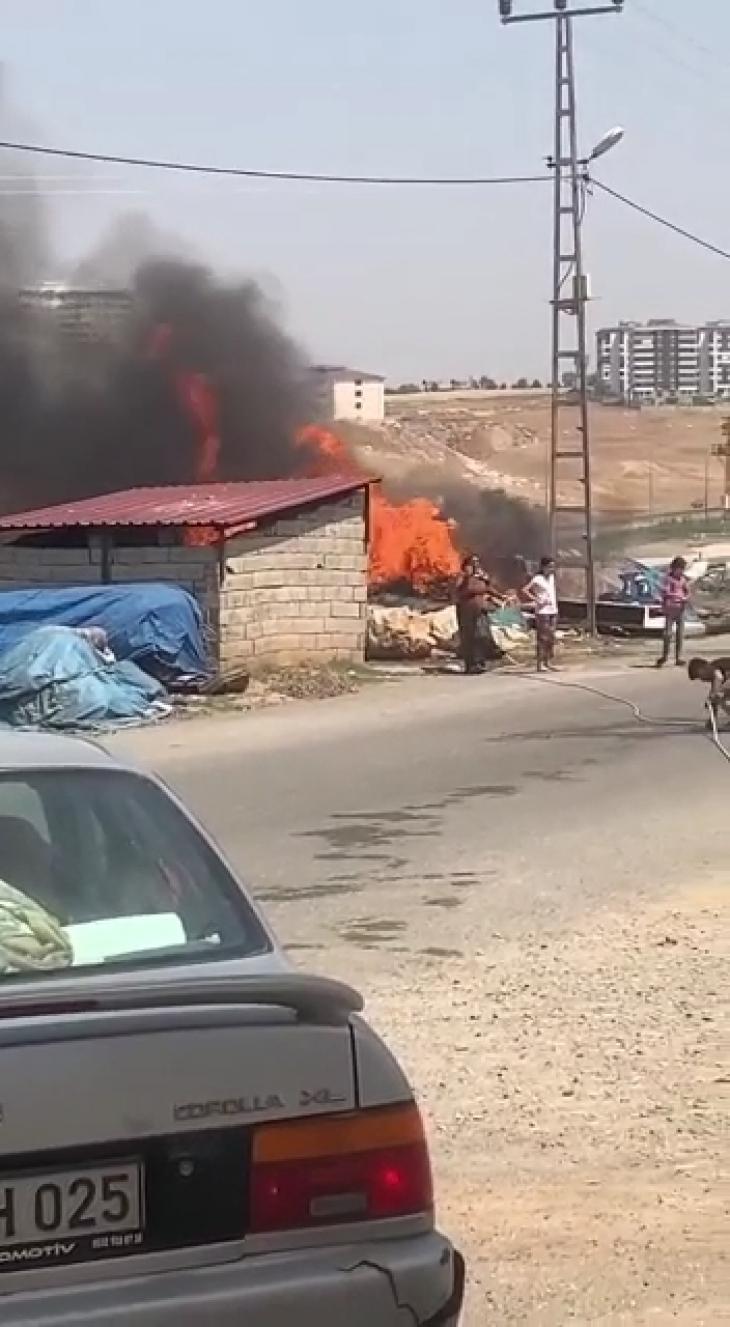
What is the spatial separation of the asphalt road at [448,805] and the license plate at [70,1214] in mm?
5869

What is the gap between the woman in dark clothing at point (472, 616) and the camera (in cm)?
2731

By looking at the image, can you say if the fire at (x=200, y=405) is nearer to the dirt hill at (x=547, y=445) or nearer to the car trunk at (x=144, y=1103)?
the dirt hill at (x=547, y=445)

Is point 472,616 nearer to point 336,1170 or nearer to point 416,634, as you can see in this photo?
point 416,634

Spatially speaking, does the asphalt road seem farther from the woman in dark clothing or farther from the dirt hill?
the dirt hill

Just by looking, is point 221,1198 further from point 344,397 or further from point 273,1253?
point 344,397

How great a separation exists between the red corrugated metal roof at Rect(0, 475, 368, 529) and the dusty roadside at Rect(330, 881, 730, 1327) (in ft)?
52.1

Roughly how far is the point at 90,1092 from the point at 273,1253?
0.40m

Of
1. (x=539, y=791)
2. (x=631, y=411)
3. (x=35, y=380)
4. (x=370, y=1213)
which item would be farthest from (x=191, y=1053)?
(x=631, y=411)

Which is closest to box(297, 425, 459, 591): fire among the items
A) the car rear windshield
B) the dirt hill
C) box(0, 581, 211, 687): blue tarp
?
box(0, 581, 211, 687): blue tarp

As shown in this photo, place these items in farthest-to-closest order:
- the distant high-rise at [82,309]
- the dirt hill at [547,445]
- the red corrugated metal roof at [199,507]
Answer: the dirt hill at [547,445] < the distant high-rise at [82,309] < the red corrugated metal roof at [199,507]

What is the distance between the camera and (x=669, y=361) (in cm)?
18838

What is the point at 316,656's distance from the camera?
2658 cm

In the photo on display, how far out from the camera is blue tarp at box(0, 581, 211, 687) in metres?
23.1

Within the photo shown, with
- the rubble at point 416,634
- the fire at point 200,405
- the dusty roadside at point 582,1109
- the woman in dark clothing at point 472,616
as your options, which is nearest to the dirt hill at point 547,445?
the fire at point 200,405
